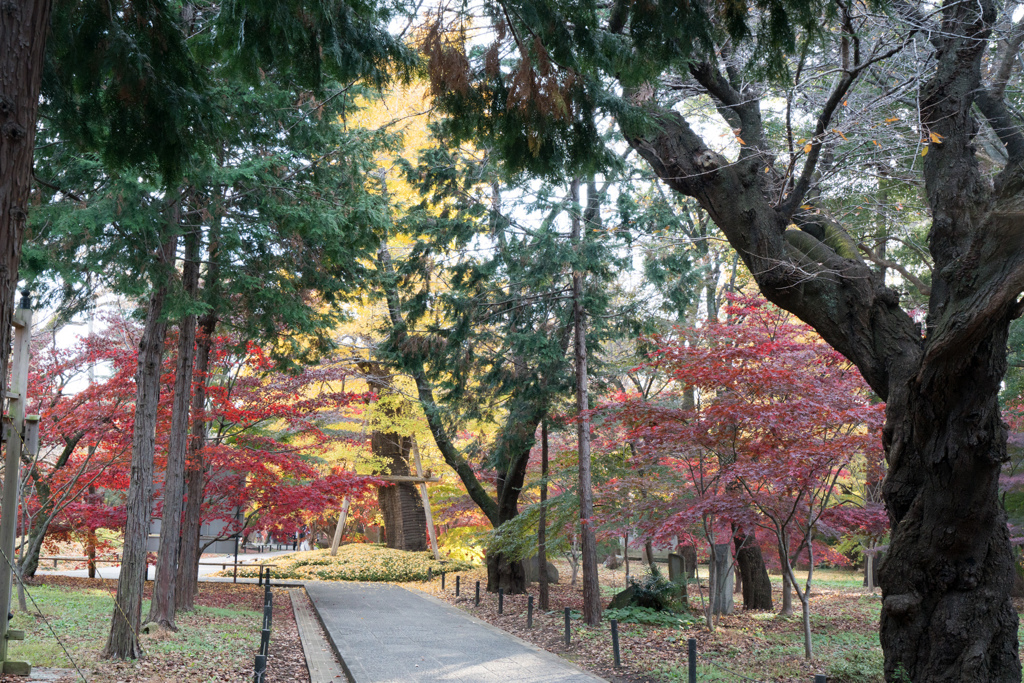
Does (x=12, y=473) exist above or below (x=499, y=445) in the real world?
below

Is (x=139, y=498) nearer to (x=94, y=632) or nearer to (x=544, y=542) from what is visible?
(x=94, y=632)

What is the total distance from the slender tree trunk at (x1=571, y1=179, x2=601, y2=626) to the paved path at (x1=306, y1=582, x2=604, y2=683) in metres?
1.72

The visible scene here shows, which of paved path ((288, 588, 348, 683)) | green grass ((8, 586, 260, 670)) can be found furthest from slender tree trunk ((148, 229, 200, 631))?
paved path ((288, 588, 348, 683))

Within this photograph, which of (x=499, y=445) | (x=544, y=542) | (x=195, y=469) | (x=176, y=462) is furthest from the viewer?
(x=499, y=445)

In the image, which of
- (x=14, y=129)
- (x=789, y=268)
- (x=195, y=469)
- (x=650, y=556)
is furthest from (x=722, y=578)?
(x=14, y=129)

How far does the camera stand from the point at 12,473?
668 cm

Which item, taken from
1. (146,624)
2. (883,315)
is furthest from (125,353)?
(883,315)

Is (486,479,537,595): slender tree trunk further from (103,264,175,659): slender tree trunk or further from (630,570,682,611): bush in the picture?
(103,264,175,659): slender tree trunk

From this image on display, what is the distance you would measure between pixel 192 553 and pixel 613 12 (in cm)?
1250

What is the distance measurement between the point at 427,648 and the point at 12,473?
586 centimetres

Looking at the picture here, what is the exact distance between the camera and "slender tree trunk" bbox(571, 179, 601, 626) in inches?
491

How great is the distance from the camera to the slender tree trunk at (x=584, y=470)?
12.5 meters

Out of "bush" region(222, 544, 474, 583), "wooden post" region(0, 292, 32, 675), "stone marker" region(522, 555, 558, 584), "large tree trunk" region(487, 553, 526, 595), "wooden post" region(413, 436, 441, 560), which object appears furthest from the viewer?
"wooden post" region(413, 436, 441, 560)

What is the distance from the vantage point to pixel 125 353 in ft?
43.0
